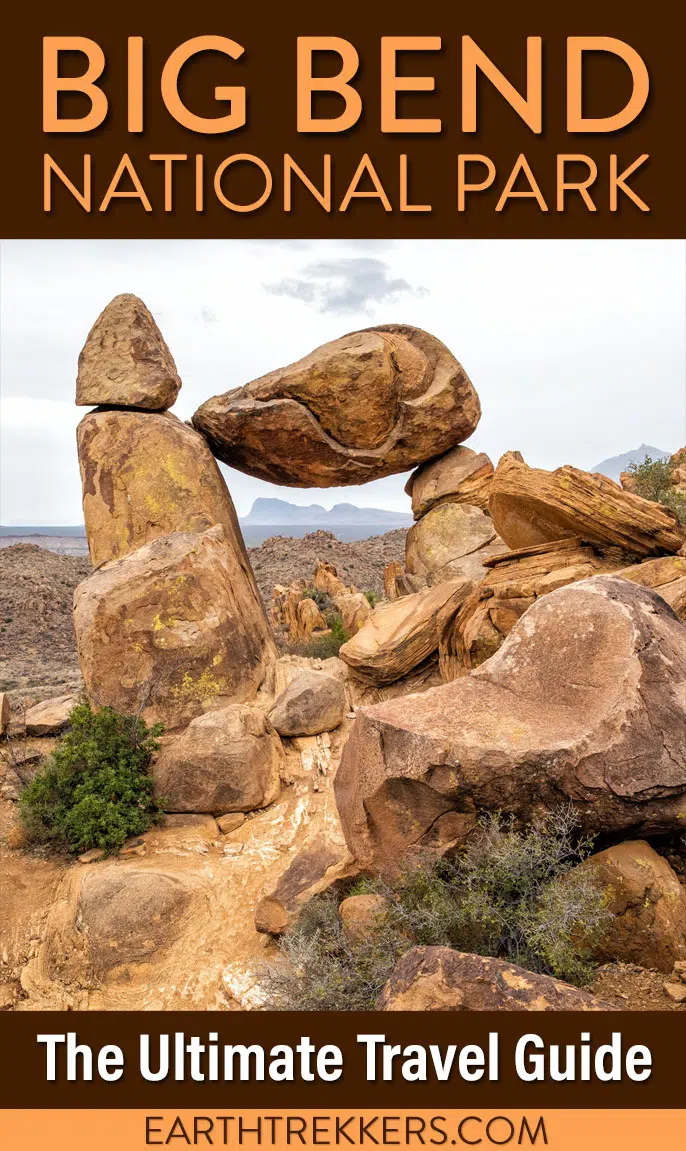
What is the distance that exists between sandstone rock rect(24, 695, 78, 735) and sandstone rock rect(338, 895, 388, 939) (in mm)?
6207

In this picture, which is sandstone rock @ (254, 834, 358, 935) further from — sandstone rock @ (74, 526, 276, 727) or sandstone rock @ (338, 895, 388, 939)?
sandstone rock @ (74, 526, 276, 727)

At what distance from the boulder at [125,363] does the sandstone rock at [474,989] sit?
9.48 metres

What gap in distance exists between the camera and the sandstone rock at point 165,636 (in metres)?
9.64

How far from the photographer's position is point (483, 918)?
4.75m

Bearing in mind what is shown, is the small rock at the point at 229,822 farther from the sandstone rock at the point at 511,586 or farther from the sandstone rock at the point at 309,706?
the sandstone rock at the point at 511,586

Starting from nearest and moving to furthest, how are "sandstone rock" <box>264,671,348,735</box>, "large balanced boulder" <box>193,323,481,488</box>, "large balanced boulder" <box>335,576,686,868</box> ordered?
"large balanced boulder" <box>335,576,686,868</box> → "sandstone rock" <box>264,671,348,735</box> → "large balanced boulder" <box>193,323,481,488</box>

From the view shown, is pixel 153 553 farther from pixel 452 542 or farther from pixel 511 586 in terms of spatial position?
pixel 452 542

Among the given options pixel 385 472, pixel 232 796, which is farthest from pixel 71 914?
pixel 385 472

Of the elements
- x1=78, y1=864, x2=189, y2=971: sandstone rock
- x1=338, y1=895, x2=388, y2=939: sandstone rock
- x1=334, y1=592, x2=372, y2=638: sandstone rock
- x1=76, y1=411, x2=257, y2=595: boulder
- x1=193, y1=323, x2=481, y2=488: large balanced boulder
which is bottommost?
x1=78, y1=864, x2=189, y2=971: sandstone rock

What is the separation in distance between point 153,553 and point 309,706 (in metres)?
2.93

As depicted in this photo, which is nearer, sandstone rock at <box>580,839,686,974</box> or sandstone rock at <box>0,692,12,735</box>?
sandstone rock at <box>580,839,686,974</box>

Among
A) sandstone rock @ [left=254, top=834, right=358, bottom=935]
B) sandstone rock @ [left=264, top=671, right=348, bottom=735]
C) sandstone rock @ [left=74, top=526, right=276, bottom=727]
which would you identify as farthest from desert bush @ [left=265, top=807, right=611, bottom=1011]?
sandstone rock @ [left=74, top=526, right=276, bottom=727]

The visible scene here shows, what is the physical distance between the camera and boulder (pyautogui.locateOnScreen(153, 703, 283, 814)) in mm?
8688
